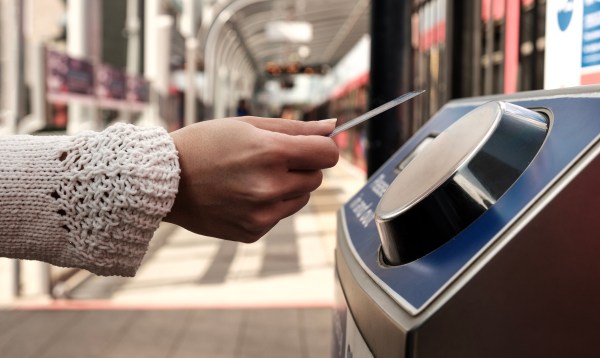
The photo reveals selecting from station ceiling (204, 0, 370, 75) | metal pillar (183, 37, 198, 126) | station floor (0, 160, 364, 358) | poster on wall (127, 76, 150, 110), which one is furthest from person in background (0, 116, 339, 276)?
station ceiling (204, 0, 370, 75)

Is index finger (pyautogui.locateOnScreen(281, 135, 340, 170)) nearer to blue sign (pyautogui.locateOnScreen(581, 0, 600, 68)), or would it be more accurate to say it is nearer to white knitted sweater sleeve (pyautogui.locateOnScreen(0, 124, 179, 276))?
white knitted sweater sleeve (pyautogui.locateOnScreen(0, 124, 179, 276))

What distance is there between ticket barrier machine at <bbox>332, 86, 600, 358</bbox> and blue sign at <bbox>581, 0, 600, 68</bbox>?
0.38m

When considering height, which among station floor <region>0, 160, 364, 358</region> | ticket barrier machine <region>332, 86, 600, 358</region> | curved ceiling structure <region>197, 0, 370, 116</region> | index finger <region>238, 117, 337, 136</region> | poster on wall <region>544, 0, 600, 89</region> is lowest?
station floor <region>0, 160, 364, 358</region>

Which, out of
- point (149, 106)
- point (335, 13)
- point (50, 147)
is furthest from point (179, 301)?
point (335, 13)

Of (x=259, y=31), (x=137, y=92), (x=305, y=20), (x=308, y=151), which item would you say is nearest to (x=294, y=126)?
(x=308, y=151)

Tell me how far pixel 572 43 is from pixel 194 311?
3578mm

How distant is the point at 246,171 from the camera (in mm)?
897

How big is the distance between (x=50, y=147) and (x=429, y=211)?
53cm

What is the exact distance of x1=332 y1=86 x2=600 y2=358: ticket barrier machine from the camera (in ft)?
2.24

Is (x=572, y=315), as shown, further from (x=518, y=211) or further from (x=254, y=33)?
(x=254, y=33)

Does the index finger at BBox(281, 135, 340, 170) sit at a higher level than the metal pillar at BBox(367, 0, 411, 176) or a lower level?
lower

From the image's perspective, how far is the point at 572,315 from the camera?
69 centimetres

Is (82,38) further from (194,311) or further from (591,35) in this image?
(591,35)

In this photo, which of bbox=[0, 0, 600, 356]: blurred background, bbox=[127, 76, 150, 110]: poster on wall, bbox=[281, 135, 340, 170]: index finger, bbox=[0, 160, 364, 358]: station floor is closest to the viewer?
bbox=[281, 135, 340, 170]: index finger
